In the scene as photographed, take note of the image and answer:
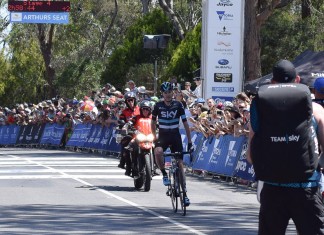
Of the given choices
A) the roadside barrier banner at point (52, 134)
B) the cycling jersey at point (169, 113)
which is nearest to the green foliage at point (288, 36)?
the roadside barrier banner at point (52, 134)

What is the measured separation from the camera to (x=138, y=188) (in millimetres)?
19266

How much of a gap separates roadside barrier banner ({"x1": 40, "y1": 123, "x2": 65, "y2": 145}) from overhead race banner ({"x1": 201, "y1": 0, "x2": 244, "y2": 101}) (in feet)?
43.2

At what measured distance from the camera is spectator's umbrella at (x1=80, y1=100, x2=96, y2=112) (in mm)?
37406

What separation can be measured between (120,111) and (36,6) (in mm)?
13755

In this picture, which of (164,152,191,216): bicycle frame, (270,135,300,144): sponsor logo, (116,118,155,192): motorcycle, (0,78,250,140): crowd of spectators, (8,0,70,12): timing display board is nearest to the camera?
(270,135,300,144): sponsor logo

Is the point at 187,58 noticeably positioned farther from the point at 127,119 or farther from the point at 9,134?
the point at 127,119

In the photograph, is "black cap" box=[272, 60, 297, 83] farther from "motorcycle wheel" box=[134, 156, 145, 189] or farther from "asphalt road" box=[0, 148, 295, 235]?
"motorcycle wheel" box=[134, 156, 145, 189]

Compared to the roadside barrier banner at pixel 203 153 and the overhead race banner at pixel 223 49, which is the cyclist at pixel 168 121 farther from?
the overhead race banner at pixel 223 49

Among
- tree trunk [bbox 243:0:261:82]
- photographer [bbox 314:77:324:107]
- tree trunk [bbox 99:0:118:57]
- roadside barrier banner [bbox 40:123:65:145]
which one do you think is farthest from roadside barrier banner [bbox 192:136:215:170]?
tree trunk [bbox 99:0:118:57]

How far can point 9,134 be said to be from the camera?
50.3 metres

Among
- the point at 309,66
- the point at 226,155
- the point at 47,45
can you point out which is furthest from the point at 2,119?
the point at 226,155

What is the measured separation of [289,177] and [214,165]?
605 inches

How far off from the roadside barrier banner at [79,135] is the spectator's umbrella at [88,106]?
23.7 inches

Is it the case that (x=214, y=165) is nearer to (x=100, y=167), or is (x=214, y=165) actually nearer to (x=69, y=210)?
(x=100, y=167)
